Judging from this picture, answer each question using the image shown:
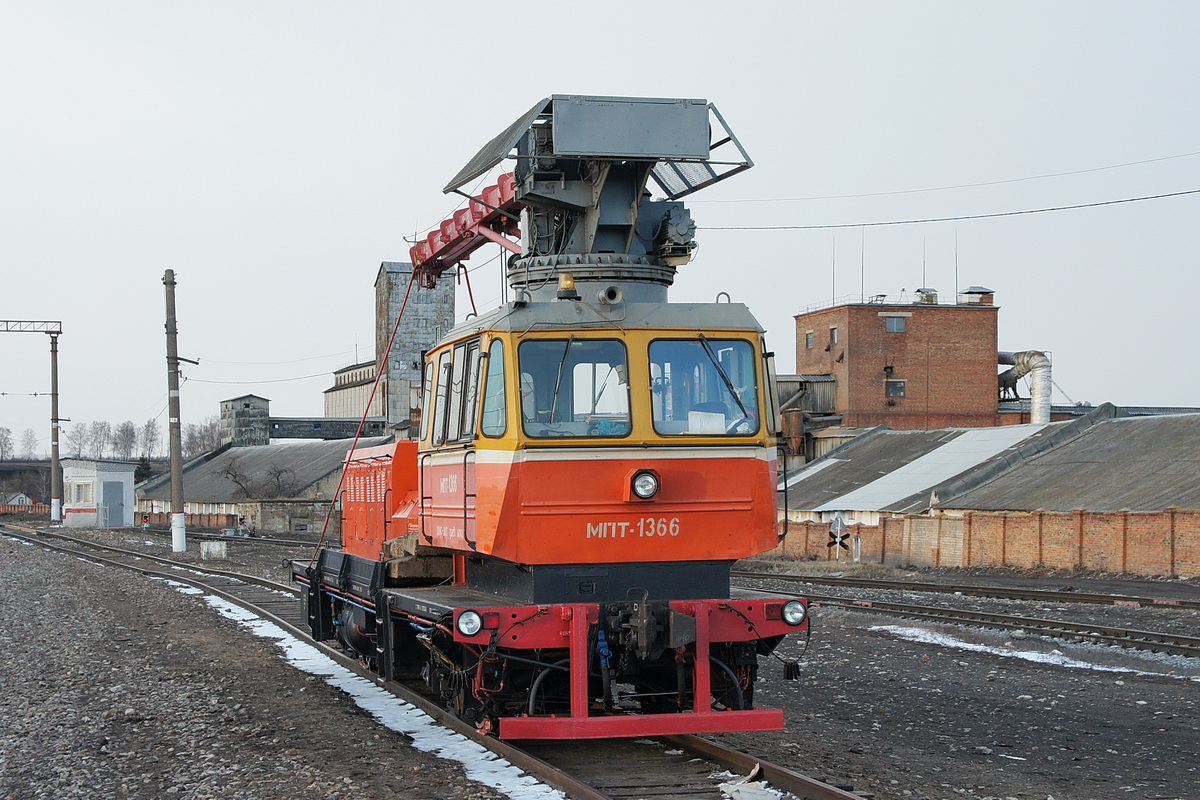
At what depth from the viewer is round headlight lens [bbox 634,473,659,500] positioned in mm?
7688

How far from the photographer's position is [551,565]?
7730 mm

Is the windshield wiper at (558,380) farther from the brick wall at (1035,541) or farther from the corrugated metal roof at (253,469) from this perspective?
the corrugated metal roof at (253,469)

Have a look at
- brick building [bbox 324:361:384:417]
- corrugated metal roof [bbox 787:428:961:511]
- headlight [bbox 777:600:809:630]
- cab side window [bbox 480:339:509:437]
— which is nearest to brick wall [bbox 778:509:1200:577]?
corrugated metal roof [bbox 787:428:961:511]

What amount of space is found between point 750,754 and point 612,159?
15.0 feet

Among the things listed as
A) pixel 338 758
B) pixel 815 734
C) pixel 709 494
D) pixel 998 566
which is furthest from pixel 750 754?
pixel 998 566

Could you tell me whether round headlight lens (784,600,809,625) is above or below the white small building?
above

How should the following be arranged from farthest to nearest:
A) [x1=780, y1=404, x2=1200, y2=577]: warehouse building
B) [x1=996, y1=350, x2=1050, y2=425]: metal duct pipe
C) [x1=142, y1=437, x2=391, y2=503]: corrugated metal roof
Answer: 1. [x1=142, y1=437, x2=391, y2=503]: corrugated metal roof
2. [x1=996, y1=350, x2=1050, y2=425]: metal duct pipe
3. [x1=780, y1=404, x2=1200, y2=577]: warehouse building

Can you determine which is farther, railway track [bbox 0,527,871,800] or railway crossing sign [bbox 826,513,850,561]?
railway crossing sign [bbox 826,513,850,561]

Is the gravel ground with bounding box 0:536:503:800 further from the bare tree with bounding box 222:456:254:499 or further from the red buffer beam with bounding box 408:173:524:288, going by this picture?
the bare tree with bounding box 222:456:254:499

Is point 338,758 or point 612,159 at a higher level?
point 612,159

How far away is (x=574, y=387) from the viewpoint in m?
7.85

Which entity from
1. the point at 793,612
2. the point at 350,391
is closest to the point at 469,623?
the point at 793,612

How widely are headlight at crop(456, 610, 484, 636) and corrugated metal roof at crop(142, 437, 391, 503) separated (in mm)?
51507

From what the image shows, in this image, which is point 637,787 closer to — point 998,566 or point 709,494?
point 709,494
